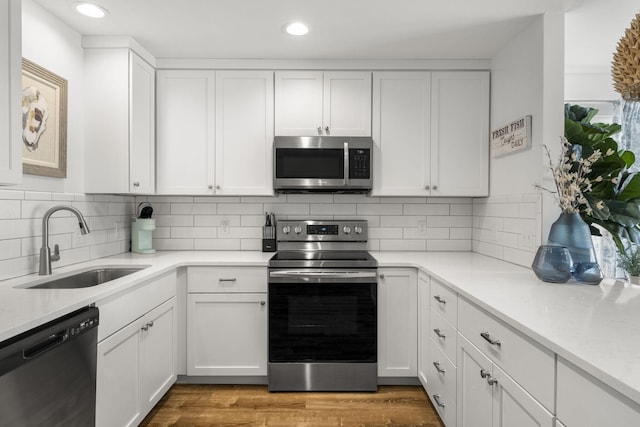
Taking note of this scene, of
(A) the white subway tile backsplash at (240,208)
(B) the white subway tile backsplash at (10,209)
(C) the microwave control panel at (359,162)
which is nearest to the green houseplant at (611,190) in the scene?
(C) the microwave control panel at (359,162)

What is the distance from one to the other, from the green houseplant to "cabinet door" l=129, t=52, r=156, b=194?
2.63m

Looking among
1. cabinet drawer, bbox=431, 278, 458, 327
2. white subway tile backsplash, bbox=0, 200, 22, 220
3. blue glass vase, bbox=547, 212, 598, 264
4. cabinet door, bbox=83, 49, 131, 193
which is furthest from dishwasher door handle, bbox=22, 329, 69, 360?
blue glass vase, bbox=547, 212, 598, 264

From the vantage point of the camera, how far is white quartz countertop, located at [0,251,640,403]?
902 millimetres

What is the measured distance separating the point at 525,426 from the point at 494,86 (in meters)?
2.28

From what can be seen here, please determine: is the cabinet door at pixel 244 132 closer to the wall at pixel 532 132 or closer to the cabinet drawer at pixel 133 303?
the cabinet drawer at pixel 133 303

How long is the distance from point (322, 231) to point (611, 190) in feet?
5.98

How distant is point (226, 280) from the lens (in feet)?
8.11

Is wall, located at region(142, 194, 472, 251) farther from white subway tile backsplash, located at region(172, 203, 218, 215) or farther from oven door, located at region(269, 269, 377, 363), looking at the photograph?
oven door, located at region(269, 269, 377, 363)

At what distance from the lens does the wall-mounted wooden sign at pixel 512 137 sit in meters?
2.21

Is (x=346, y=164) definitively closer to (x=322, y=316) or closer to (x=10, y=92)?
(x=322, y=316)

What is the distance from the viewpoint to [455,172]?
9.11 feet

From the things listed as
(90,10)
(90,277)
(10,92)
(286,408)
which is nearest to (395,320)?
(286,408)

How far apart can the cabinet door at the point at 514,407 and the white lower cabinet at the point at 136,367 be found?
1584 mm

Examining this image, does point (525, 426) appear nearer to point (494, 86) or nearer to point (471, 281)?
point (471, 281)
